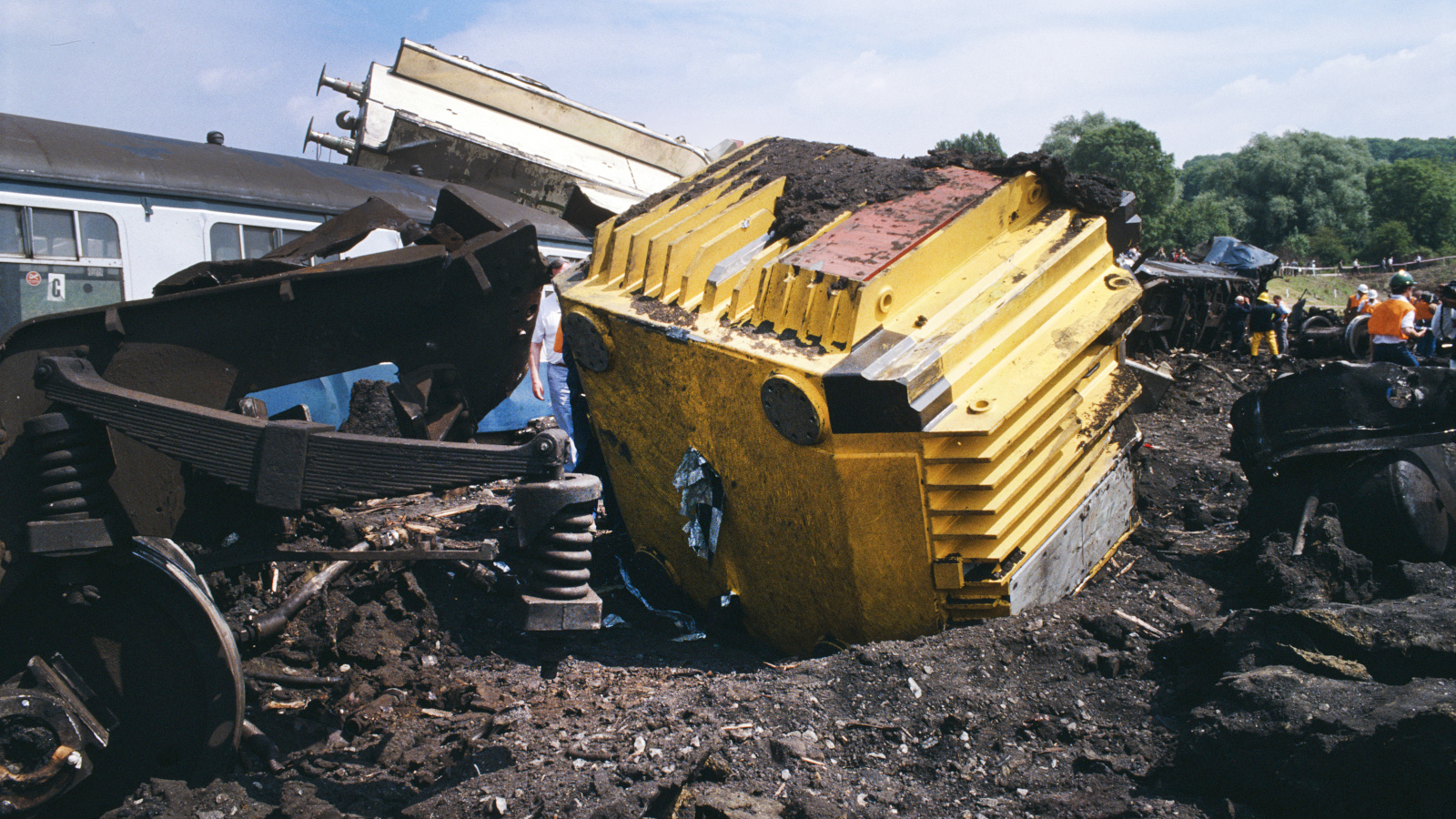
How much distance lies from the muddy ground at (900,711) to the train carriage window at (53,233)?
335cm

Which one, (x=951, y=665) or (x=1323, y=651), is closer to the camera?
(x=1323, y=651)

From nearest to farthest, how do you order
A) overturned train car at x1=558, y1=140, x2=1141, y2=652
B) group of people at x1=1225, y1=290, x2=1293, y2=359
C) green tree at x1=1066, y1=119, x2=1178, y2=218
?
overturned train car at x1=558, y1=140, x2=1141, y2=652
group of people at x1=1225, y1=290, x2=1293, y2=359
green tree at x1=1066, y1=119, x2=1178, y2=218

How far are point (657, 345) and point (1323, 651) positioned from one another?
2.41 m

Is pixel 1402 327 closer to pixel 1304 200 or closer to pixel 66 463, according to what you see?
pixel 66 463

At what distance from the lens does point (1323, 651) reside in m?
2.56

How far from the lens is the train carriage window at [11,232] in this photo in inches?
210

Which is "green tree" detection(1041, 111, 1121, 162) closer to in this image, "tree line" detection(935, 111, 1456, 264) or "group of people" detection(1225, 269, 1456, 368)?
"tree line" detection(935, 111, 1456, 264)

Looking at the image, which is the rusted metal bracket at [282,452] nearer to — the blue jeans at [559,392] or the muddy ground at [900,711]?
the muddy ground at [900,711]

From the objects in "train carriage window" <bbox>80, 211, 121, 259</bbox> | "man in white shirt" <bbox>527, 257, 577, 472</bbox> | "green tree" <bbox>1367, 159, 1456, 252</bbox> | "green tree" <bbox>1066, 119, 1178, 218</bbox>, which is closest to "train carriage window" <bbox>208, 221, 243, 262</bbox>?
"train carriage window" <bbox>80, 211, 121, 259</bbox>

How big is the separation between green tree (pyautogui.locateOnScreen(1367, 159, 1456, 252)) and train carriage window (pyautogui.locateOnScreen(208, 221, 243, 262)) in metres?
59.4

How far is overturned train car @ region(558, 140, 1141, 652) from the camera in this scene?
2863 millimetres

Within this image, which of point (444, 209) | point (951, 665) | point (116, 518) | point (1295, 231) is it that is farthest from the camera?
point (1295, 231)

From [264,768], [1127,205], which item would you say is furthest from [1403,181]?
[264,768]

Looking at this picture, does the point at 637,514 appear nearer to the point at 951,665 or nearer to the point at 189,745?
the point at 951,665
